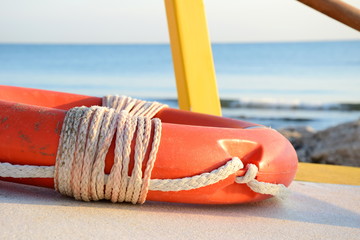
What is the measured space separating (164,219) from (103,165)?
0.21 meters

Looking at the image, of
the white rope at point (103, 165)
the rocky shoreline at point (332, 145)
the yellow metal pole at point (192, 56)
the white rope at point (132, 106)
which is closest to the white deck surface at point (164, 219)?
the white rope at point (103, 165)

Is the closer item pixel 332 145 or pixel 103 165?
pixel 103 165

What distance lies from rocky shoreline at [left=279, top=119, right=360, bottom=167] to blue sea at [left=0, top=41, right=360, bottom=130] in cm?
223

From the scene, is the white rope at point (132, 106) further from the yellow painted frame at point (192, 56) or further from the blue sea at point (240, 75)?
the blue sea at point (240, 75)

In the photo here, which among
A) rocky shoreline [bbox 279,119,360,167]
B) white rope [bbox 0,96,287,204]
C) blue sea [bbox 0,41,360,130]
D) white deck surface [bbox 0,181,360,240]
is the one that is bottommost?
blue sea [bbox 0,41,360,130]

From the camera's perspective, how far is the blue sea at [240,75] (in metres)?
9.27

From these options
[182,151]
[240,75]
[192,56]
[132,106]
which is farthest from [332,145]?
[240,75]

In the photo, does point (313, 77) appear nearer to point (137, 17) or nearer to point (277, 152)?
point (137, 17)

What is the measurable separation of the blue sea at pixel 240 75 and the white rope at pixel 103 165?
20.7 ft

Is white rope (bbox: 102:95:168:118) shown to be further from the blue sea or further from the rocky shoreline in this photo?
the blue sea

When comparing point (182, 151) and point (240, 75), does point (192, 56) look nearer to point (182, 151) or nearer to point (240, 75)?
point (182, 151)

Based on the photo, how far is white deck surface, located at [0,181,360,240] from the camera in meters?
1.28

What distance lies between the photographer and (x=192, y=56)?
2.69m

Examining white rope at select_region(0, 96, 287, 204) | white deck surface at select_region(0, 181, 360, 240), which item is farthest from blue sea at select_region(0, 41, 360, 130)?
white rope at select_region(0, 96, 287, 204)
